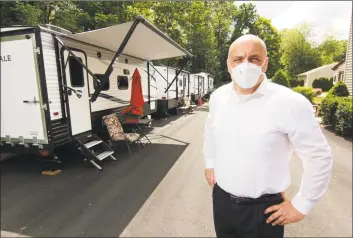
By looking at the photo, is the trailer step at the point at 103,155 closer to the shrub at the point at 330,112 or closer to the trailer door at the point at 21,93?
the trailer door at the point at 21,93

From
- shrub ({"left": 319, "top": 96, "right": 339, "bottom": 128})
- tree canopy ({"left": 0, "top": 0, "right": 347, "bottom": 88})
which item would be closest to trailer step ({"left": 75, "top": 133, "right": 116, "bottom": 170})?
tree canopy ({"left": 0, "top": 0, "right": 347, "bottom": 88})

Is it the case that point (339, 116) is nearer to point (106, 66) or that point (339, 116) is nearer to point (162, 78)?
point (106, 66)

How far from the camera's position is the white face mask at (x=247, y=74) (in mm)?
1377

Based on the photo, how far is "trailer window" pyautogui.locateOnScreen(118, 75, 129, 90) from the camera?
7.34m

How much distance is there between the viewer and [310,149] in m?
1.20

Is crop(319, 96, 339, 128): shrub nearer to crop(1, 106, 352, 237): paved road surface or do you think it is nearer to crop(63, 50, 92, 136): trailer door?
crop(1, 106, 352, 237): paved road surface

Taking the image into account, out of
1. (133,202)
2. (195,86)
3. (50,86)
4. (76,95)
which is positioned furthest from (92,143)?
(195,86)

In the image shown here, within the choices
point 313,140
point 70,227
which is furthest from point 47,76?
point 313,140

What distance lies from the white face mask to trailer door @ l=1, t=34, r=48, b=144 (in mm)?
3994

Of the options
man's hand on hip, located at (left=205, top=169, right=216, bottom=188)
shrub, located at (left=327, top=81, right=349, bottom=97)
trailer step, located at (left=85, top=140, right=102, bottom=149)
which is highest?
shrub, located at (left=327, top=81, right=349, bottom=97)

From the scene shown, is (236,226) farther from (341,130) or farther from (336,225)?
(341,130)

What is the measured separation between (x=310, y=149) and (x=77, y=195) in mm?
3538

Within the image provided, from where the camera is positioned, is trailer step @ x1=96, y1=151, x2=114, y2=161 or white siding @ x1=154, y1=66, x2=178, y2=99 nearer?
trailer step @ x1=96, y1=151, x2=114, y2=161

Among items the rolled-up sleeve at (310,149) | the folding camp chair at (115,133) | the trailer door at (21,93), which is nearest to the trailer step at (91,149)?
the folding camp chair at (115,133)
